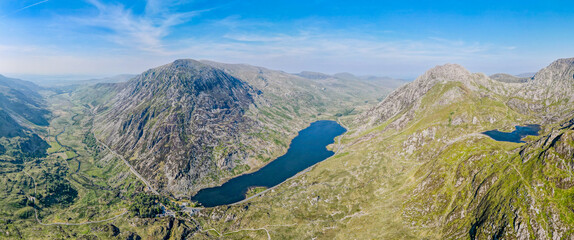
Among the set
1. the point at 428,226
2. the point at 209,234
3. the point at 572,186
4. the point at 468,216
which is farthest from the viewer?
the point at 209,234

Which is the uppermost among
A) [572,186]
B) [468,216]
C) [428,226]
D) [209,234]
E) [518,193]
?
[572,186]

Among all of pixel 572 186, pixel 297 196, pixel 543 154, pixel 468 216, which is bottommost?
pixel 297 196

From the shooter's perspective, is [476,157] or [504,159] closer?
[504,159]

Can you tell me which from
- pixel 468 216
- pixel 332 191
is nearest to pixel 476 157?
pixel 468 216

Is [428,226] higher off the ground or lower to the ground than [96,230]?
higher

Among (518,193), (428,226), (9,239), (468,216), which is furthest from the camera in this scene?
(9,239)

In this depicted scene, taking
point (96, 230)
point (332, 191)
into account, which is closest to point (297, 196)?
point (332, 191)

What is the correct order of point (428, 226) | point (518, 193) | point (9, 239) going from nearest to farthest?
point (518, 193) < point (428, 226) < point (9, 239)

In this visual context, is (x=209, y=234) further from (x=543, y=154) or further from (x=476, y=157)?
(x=543, y=154)

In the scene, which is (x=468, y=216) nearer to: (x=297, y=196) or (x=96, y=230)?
(x=297, y=196)
